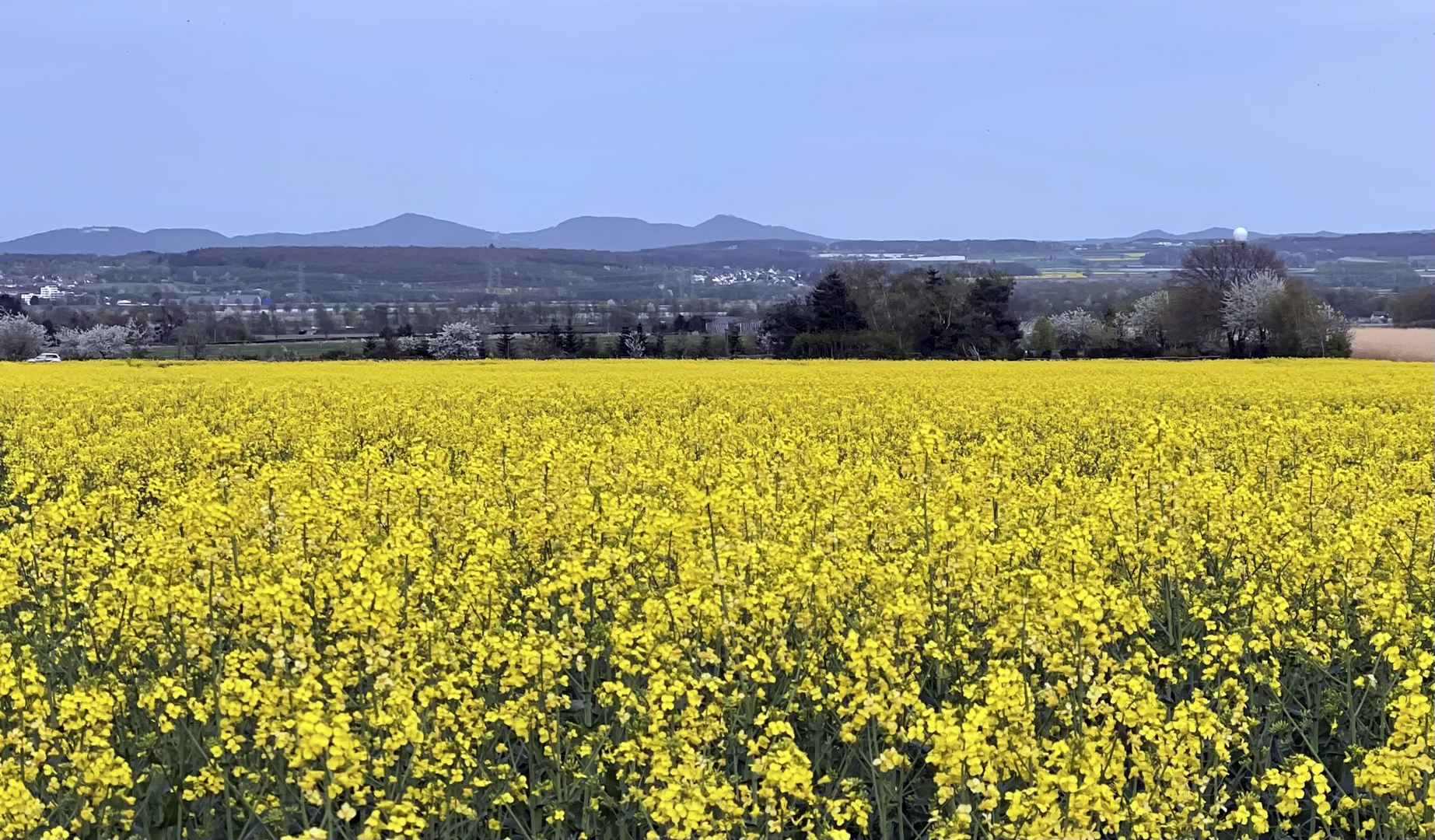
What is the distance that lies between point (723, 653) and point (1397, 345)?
230 ft

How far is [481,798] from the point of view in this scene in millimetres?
4922

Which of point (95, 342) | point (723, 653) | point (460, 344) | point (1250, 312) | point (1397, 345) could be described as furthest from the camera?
point (95, 342)

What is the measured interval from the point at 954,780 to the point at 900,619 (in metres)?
1.76

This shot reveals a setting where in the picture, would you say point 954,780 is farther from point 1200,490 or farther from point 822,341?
point 822,341

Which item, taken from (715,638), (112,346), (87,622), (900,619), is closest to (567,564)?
(715,638)

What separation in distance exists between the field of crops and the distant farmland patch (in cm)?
5471

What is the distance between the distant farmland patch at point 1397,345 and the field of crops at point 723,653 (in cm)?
5471

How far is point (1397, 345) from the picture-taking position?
64688 mm

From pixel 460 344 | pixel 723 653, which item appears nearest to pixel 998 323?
pixel 460 344

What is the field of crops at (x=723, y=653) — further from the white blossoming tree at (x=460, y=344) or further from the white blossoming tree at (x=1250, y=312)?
the white blossoming tree at (x=460, y=344)

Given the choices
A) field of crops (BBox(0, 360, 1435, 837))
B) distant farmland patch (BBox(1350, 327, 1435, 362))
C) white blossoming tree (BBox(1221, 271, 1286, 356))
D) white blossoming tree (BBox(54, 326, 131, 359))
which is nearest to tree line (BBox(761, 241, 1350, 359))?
white blossoming tree (BBox(1221, 271, 1286, 356))

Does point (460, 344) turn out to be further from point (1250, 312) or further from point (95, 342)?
point (1250, 312)

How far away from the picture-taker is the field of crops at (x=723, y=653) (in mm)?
4406

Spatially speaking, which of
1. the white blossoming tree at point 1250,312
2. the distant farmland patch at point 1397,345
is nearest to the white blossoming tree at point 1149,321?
the white blossoming tree at point 1250,312
